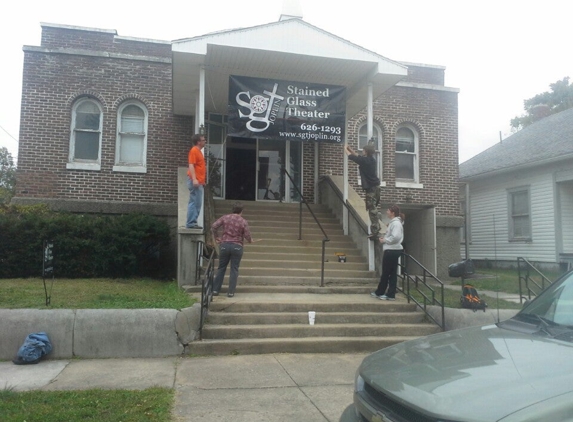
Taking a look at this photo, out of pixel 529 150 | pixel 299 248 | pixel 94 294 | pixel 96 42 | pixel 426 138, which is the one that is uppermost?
pixel 96 42

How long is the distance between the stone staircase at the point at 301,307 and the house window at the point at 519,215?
980cm

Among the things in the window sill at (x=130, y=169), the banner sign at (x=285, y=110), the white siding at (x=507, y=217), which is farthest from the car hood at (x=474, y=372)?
the white siding at (x=507, y=217)

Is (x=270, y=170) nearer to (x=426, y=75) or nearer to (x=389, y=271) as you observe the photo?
(x=426, y=75)

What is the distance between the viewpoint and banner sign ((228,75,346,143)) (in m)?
10.5

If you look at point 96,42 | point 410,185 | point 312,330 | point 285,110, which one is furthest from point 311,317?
point 96,42

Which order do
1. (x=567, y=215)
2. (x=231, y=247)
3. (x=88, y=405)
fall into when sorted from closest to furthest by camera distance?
1. (x=88, y=405)
2. (x=231, y=247)
3. (x=567, y=215)

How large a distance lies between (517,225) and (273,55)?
12.7 metres

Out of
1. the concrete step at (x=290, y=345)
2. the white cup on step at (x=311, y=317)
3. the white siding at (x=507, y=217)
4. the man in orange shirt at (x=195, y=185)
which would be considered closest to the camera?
the concrete step at (x=290, y=345)

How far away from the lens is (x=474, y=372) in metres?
2.77

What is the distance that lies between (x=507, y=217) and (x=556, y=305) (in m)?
16.7

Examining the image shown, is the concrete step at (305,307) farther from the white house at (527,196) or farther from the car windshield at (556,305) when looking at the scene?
the white house at (527,196)

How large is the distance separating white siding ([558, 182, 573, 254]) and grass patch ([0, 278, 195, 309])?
43.4ft

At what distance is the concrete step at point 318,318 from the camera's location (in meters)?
7.76

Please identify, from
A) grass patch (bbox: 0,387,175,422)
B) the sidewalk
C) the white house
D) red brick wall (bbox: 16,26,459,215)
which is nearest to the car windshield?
the sidewalk
